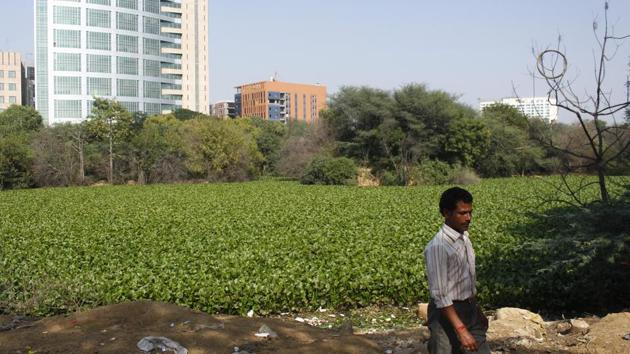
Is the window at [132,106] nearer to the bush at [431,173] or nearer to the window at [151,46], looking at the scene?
the window at [151,46]

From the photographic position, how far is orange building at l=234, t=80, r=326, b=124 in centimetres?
11650

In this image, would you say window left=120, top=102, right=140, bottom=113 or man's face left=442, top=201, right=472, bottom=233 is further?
window left=120, top=102, right=140, bottom=113

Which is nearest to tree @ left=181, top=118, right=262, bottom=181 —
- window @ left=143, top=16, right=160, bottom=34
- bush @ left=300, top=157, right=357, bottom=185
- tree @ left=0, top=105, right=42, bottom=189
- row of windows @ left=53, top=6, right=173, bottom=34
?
bush @ left=300, top=157, right=357, bottom=185

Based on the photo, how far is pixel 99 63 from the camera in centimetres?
7400

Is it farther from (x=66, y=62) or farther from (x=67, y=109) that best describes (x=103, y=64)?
(x=67, y=109)

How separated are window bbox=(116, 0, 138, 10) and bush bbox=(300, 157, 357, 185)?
164 feet

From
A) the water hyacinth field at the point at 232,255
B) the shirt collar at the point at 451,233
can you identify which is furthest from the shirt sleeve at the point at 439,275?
the water hyacinth field at the point at 232,255

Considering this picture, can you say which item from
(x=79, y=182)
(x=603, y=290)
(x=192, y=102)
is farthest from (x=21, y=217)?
(x=192, y=102)

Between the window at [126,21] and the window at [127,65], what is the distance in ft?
13.9

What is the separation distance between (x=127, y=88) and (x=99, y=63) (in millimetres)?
4595

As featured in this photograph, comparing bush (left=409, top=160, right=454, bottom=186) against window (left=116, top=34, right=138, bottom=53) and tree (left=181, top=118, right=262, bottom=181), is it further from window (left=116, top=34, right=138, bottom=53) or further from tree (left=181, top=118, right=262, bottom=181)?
window (left=116, top=34, right=138, bottom=53)

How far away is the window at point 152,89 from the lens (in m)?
77.9

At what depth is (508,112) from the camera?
158 ft

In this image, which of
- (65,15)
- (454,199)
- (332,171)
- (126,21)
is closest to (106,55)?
(126,21)
